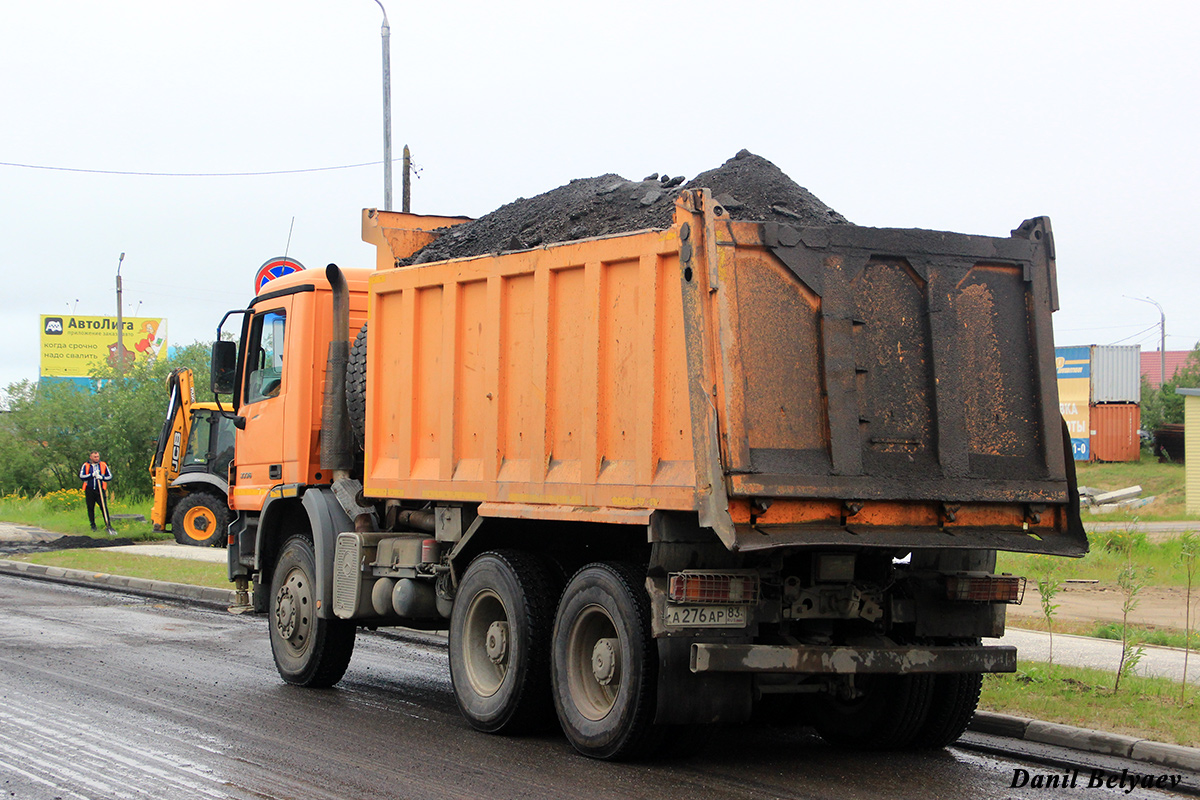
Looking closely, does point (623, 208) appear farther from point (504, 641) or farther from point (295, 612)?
point (295, 612)

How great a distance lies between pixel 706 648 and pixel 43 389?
1421 inches

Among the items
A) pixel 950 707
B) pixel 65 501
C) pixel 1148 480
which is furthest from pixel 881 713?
pixel 1148 480

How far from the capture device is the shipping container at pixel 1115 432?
53.2 metres

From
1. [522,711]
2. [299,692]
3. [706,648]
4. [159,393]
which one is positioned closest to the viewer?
[706,648]

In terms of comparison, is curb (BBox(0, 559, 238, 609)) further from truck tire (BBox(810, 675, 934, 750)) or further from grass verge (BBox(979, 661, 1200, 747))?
grass verge (BBox(979, 661, 1200, 747))

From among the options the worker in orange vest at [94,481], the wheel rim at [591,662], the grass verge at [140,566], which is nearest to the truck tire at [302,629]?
the wheel rim at [591,662]

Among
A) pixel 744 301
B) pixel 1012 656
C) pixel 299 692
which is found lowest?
pixel 299 692

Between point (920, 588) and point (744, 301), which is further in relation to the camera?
point (920, 588)

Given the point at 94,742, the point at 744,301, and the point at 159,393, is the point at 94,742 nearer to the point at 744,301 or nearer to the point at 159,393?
the point at 744,301

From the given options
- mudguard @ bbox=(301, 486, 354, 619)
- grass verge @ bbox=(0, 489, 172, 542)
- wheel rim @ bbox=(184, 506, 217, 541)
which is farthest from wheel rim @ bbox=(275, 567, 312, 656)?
grass verge @ bbox=(0, 489, 172, 542)

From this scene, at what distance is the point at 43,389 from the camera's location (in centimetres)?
3847

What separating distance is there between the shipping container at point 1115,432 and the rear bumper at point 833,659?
1957 inches

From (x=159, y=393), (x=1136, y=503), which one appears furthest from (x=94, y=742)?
(x=1136, y=503)

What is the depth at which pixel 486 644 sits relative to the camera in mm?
8469
